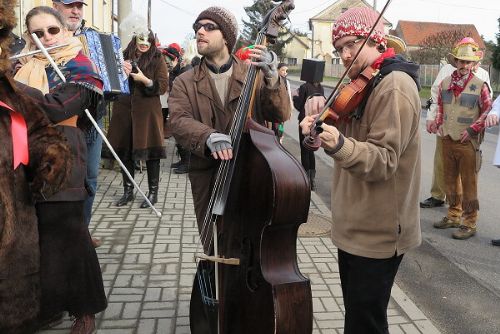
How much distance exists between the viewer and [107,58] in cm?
434

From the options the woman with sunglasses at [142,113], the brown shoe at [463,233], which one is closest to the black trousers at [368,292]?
the brown shoe at [463,233]

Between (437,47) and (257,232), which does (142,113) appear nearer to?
(257,232)

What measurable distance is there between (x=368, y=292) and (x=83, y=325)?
1881 millimetres

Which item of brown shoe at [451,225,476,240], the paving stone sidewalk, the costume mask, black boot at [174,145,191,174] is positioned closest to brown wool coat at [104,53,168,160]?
the costume mask

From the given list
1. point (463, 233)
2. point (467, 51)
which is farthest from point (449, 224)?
point (467, 51)

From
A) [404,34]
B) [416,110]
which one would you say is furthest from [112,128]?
[404,34]

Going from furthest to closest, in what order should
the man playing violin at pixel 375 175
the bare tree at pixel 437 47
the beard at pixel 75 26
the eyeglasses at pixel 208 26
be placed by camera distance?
the bare tree at pixel 437 47, the beard at pixel 75 26, the eyeglasses at pixel 208 26, the man playing violin at pixel 375 175

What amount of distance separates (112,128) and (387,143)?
4.84m

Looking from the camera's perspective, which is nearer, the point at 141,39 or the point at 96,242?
the point at 96,242

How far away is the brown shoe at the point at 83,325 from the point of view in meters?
3.23

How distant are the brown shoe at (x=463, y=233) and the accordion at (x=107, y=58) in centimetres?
382

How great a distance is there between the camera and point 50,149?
2.33 meters

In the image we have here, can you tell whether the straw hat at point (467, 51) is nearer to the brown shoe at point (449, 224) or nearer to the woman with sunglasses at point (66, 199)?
the brown shoe at point (449, 224)

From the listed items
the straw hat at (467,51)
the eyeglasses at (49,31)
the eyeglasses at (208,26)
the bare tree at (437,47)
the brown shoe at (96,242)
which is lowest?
the brown shoe at (96,242)
